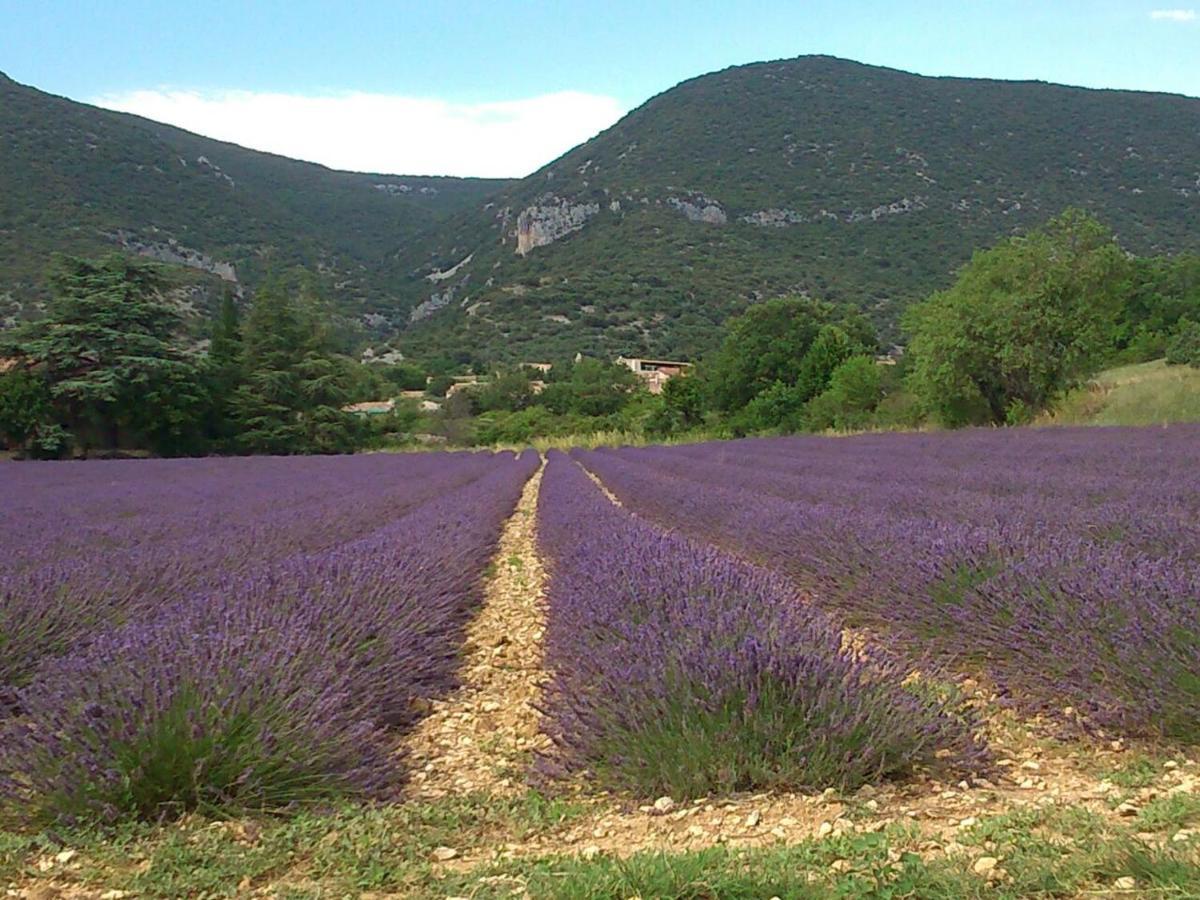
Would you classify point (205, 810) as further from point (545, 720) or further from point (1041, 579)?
point (1041, 579)

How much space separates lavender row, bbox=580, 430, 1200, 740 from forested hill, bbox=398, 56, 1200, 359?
173ft

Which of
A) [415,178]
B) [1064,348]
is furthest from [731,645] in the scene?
[415,178]

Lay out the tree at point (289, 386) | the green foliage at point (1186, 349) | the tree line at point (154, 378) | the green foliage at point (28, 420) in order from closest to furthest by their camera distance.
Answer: the green foliage at point (28, 420) < the tree line at point (154, 378) < the green foliage at point (1186, 349) < the tree at point (289, 386)

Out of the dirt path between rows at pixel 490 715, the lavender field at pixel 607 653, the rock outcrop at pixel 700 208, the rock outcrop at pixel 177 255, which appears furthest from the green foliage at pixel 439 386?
the dirt path between rows at pixel 490 715

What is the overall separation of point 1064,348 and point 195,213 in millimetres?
64008

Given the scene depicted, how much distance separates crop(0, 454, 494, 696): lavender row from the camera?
3.41 m

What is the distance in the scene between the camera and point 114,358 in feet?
92.9

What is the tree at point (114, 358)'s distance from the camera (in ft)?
91.4

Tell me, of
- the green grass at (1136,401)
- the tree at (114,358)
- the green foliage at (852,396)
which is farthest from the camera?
the green foliage at (852,396)

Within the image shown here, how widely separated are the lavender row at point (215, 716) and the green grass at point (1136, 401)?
20.3 metres

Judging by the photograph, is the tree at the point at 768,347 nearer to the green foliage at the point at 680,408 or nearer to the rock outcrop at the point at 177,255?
the green foliage at the point at 680,408

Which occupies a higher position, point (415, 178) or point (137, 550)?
point (415, 178)

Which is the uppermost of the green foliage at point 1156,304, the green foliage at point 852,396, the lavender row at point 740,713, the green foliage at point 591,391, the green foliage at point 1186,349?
the green foliage at point 1156,304

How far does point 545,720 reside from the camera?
294cm
